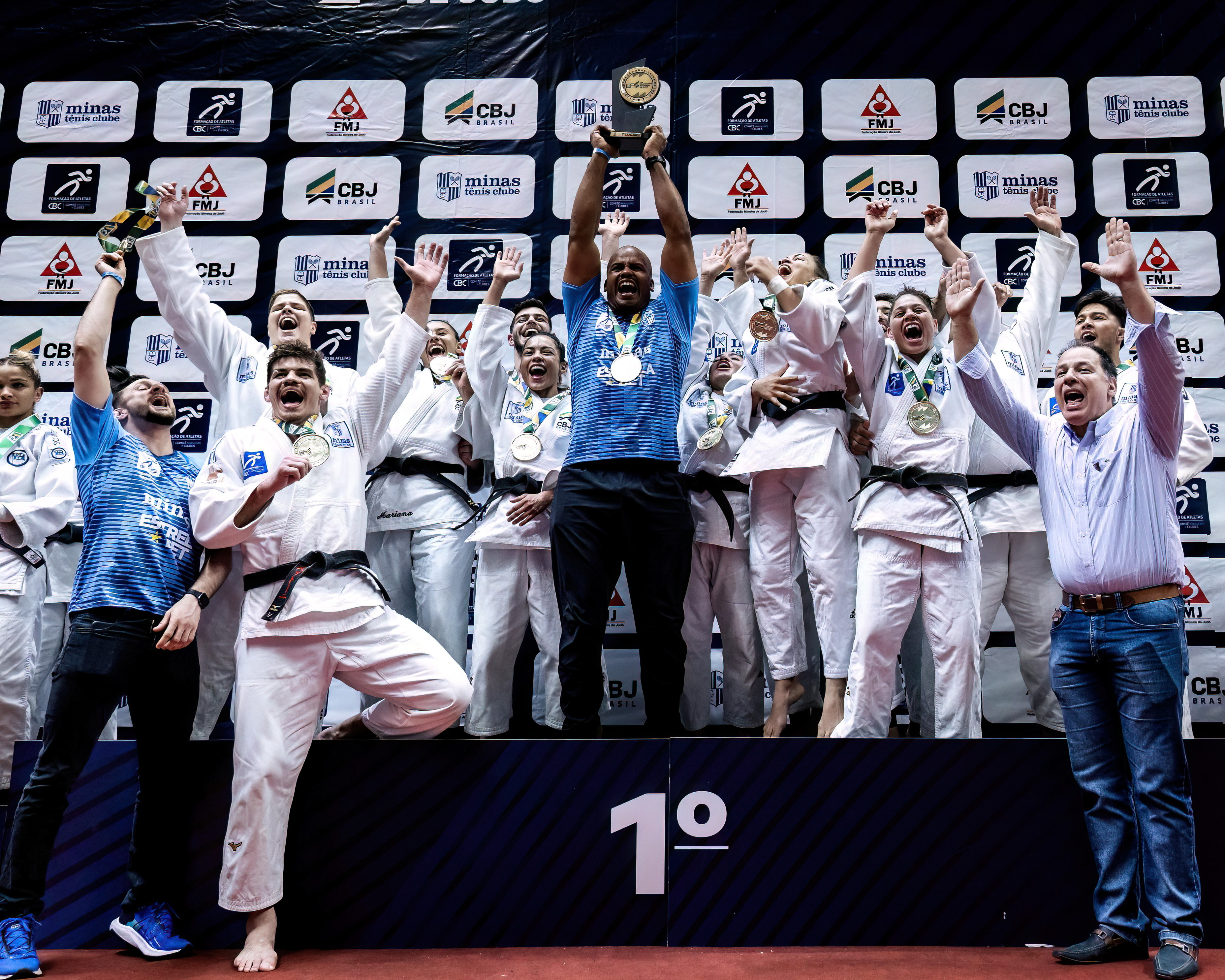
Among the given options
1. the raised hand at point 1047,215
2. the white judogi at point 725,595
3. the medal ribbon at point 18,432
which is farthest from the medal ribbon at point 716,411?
the medal ribbon at point 18,432

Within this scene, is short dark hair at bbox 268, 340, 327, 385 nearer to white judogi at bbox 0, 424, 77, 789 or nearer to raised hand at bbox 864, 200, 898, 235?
white judogi at bbox 0, 424, 77, 789

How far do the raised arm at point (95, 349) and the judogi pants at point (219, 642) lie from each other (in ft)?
2.38

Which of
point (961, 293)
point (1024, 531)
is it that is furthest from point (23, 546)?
point (1024, 531)

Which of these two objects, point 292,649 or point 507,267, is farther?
point 507,267

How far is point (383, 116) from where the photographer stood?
20.4 feet

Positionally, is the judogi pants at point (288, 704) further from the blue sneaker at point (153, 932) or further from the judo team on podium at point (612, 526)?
the blue sneaker at point (153, 932)

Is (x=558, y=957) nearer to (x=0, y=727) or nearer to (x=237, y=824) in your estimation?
(x=237, y=824)

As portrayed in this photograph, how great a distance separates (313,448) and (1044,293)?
10.5 ft

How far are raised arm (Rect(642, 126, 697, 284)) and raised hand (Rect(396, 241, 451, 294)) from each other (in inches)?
34.5

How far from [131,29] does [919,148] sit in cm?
491

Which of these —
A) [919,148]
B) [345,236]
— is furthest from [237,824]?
[919,148]

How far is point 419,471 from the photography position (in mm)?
4629

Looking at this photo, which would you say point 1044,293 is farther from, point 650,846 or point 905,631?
point 650,846

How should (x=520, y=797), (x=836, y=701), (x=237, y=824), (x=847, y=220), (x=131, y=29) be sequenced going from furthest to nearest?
1. (x=131, y=29)
2. (x=847, y=220)
3. (x=836, y=701)
4. (x=520, y=797)
5. (x=237, y=824)
